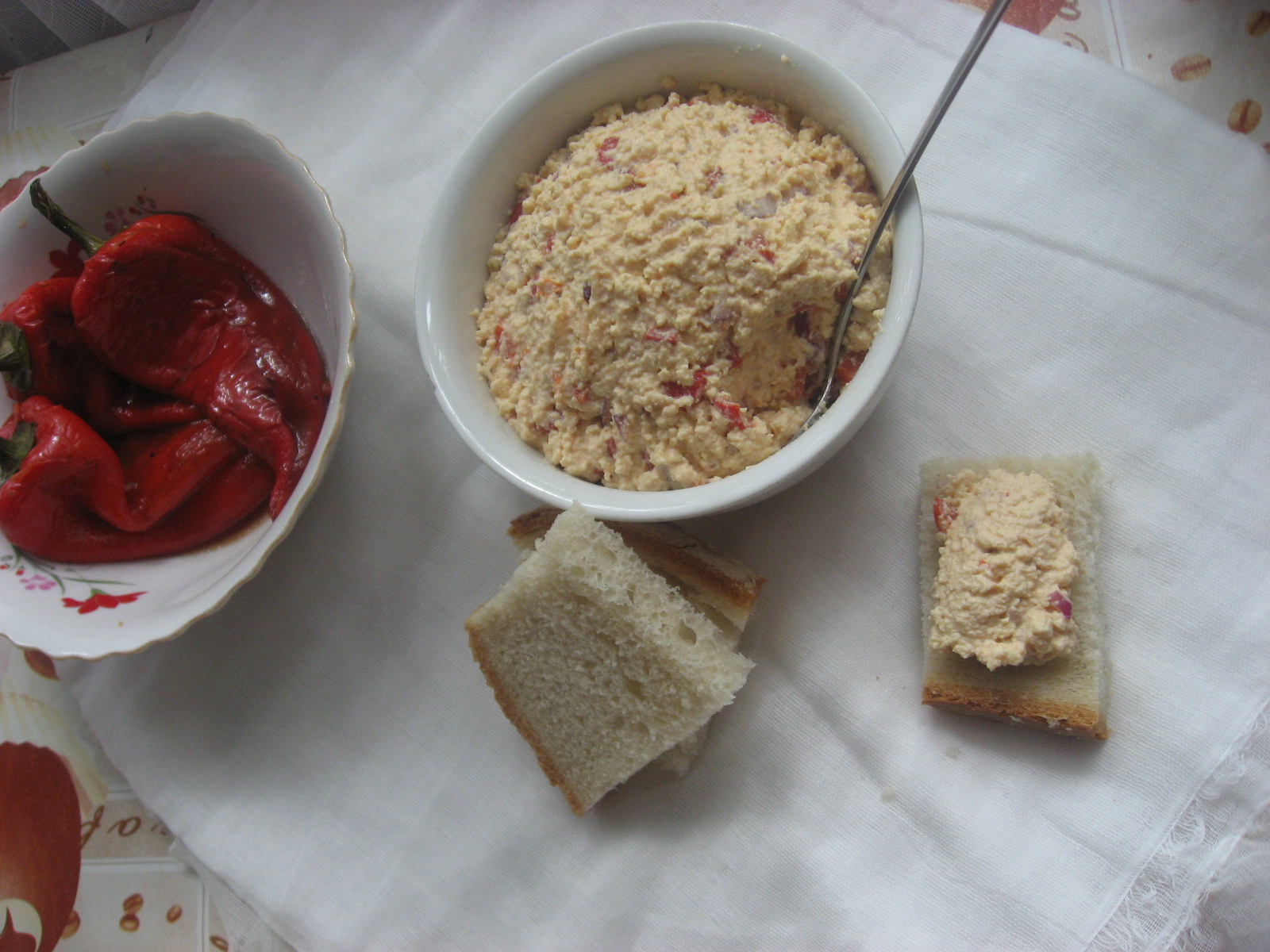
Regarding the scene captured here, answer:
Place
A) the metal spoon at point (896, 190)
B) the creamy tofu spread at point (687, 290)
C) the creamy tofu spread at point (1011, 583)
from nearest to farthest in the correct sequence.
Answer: the metal spoon at point (896, 190)
the creamy tofu spread at point (687, 290)
the creamy tofu spread at point (1011, 583)

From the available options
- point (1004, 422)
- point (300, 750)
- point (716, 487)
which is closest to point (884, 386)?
point (716, 487)

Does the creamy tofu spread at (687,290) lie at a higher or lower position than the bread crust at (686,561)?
higher

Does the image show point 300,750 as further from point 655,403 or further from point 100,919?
point 655,403

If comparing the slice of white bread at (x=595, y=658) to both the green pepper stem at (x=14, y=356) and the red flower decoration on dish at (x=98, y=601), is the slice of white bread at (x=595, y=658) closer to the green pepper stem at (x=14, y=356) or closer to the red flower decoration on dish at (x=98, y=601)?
the red flower decoration on dish at (x=98, y=601)

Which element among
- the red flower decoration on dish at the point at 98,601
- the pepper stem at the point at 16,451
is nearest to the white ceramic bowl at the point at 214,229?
the red flower decoration on dish at the point at 98,601

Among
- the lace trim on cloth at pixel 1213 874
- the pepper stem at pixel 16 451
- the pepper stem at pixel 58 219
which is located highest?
the pepper stem at pixel 58 219

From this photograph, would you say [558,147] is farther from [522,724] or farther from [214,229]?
[522,724]

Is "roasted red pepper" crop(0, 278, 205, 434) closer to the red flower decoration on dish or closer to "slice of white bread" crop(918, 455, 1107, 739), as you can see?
the red flower decoration on dish

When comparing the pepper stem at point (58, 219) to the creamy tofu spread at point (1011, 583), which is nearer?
the creamy tofu spread at point (1011, 583)
